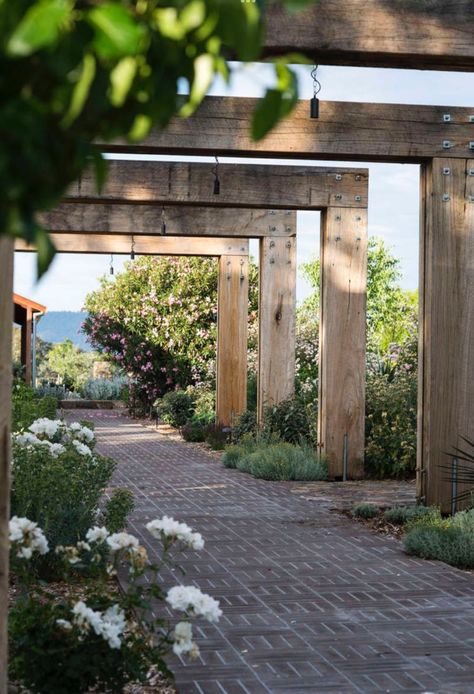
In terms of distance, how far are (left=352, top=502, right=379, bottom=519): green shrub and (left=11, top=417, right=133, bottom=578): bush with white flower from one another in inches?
125

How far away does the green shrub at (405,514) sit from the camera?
334 inches

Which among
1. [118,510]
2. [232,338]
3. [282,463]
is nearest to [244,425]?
[232,338]

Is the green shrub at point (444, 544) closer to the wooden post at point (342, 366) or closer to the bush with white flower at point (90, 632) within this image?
the bush with white flower at point (90, 632)

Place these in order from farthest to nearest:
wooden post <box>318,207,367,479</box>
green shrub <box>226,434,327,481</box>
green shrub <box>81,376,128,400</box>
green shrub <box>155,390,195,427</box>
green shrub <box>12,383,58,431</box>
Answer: green shrub <box>81,376,128,400</box> → green shrub <box>155,390,195,427</box> → wooden post <box>318,207,367,479</box> → green shrub <box>226,434,327,481</box> → green shrub <box>12,383,58,431</box>

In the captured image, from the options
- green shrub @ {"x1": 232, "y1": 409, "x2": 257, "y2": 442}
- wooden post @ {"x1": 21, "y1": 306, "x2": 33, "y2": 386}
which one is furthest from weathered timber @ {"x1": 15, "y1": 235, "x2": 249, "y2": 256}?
wooden post @ {"x1": 21, "y1": 306, "x2": 33, "y2": 386}

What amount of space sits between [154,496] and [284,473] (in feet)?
7.61

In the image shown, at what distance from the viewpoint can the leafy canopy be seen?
113cm

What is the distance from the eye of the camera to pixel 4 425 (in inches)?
122

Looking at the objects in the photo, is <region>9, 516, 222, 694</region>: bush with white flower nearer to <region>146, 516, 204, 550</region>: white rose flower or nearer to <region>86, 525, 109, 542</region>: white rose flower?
<region>146, 516, 204, 550</region>: white rose flower

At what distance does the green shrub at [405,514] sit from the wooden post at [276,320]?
6.36m

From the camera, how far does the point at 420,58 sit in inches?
274

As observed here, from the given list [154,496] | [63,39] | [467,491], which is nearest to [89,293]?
[154,496]

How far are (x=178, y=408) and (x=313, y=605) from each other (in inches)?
633

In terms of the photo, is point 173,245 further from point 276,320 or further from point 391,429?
point 391,429
